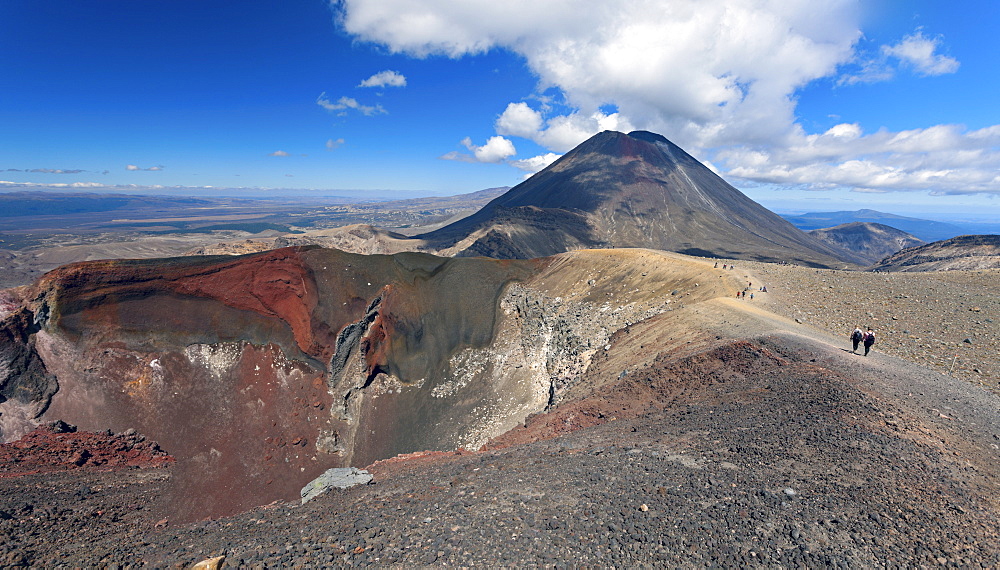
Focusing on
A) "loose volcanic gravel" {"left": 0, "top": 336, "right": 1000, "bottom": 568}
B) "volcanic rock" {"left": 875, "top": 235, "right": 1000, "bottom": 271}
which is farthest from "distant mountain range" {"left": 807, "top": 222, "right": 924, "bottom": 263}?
"loose volcanic gravel" {"left": 0, "top": 336, "right": 1000, "bottom": 568}

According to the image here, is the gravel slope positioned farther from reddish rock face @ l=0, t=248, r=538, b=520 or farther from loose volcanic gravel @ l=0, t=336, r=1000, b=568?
reddish rock face @ l=0, t=248, r=538, b=520

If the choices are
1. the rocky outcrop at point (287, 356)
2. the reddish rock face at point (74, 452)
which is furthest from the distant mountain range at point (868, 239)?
the reddish rock face at point (74, 452)

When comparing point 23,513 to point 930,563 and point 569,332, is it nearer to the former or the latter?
point 930,563

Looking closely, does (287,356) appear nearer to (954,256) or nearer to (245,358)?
(245,358)

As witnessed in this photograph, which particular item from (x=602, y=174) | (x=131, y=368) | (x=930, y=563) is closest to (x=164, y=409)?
(x=131, y=368)

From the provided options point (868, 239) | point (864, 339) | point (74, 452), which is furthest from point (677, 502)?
point (868, 239)

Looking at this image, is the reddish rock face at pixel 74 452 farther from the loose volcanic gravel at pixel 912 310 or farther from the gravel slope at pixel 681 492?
the loose volcanic gravel at pixel 912 310
